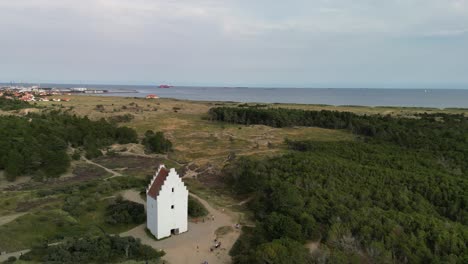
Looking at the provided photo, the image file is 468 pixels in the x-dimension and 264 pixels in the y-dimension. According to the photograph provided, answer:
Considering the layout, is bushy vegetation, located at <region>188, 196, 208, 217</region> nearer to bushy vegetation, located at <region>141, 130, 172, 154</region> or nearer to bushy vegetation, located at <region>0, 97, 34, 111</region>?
bushy vegetation, located at <region>141, 130, 172, 154</region>

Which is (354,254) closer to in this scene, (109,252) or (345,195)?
(345,195)

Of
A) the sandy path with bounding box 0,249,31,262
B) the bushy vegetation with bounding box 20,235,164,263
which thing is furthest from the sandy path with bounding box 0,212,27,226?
the bushy vegetation with bounding box 20,235,164,263

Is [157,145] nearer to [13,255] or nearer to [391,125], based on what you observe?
[13,255]

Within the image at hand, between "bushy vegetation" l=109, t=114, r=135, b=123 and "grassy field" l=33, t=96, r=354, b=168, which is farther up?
"bushy vegetation" l=109, t=114, r=135, b=123

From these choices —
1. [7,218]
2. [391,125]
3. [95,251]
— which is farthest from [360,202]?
[391,125]

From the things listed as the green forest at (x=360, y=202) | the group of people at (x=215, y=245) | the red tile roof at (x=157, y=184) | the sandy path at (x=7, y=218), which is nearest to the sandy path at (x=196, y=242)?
the group of people at (x=215, y=245)

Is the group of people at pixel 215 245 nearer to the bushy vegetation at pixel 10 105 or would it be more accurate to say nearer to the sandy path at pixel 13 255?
the sandy path at pixel 13 255
